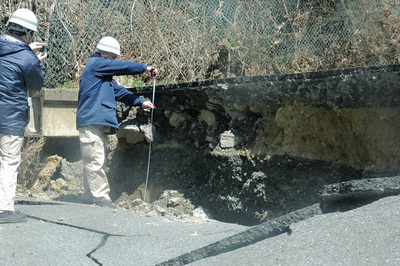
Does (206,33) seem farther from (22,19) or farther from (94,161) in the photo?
(22,19)

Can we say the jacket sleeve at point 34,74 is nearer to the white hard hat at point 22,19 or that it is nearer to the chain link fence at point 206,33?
the white hard hat at point 22,19

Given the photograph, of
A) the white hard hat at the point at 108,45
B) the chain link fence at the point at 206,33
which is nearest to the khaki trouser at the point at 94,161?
the white hard hat at the point at 108,45

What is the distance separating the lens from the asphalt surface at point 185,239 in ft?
10.2

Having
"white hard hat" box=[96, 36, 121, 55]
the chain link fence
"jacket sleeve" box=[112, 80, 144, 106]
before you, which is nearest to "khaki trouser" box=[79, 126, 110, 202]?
"jacket sleeve" box=[112, 80, 144, 106]

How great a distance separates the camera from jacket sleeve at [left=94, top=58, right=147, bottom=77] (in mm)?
6070

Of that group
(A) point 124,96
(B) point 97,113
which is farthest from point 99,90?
(A) point 124,96

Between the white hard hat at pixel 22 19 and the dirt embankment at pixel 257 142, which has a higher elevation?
the white hard hat at pixel 22 19

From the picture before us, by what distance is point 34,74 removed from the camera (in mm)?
5141

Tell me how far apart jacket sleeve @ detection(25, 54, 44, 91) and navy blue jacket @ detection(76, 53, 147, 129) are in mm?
942

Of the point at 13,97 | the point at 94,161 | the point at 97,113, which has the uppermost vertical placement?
the point at 13,97

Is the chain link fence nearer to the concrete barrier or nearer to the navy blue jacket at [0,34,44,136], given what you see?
the concrete barrier

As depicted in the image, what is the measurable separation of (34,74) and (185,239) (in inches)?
84.6

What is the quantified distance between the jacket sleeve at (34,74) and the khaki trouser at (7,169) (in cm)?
52

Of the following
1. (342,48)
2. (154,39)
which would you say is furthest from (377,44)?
(154,39)
